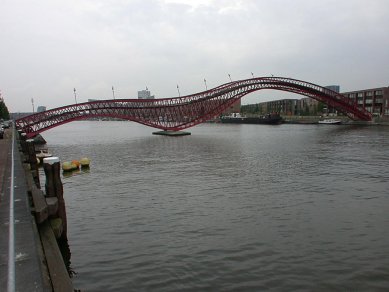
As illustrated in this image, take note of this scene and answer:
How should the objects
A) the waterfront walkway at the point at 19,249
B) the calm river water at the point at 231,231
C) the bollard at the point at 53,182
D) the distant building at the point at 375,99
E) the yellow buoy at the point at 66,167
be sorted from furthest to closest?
the distant building at the point at 375,99, the yellow buoy at the point at 66,167, the bollard at the point at 53,182, the calm river water at the point at 231,231, the waterfront walkway at the point at 19,249

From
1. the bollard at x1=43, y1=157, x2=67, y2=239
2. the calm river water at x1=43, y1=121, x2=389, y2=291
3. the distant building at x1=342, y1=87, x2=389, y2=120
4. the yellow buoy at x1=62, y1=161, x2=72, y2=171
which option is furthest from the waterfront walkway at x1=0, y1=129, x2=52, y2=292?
the distant building at x1=342, y1=87, x2=389, y2=120

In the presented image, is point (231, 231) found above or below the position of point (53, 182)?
below

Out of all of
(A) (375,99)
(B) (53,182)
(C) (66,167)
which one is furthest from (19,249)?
(A) (375,99)

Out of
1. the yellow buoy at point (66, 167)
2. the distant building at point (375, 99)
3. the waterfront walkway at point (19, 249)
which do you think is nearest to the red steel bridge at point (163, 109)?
the yellow buoy at point (66, 167)

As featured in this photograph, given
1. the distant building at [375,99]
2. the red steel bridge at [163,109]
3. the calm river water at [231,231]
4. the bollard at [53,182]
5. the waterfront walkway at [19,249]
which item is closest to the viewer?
the waterfront walkway at [19,249]

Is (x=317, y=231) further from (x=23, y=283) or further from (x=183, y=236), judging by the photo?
(x=23, y=283)

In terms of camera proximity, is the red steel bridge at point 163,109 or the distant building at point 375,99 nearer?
the red steel bridge at point 163,109

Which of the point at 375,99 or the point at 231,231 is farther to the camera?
the point at 375,99

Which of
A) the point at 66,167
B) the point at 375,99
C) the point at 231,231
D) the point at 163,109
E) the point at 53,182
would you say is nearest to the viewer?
the point at 53,182

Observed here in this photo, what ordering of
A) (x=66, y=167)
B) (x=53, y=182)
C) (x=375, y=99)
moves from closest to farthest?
(x=53, y=182)
(x=66, y=167)
(x=375, y=99)

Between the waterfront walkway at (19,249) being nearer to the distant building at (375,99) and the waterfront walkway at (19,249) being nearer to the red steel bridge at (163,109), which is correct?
the red steel bridge at (163,109)

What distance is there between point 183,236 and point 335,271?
5.54m

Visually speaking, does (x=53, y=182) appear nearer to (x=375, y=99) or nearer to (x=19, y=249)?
(x=19, y=249)

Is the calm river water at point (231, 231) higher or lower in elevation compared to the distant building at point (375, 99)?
lower
